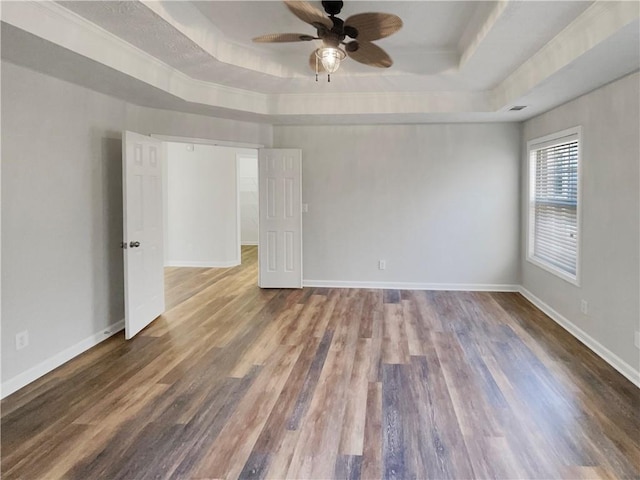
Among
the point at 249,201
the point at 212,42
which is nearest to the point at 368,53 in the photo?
the point at 212,42

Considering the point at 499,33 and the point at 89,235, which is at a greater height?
the point at 499,33

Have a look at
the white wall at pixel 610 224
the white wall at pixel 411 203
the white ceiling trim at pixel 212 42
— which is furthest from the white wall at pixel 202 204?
the white wall at pixel 610 224

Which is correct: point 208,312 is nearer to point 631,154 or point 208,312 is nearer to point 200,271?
point 200,271

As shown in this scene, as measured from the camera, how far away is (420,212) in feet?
18.6

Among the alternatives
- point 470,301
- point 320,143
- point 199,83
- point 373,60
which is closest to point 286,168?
point 320,143

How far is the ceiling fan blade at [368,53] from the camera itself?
9.36ft

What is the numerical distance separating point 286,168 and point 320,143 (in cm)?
63

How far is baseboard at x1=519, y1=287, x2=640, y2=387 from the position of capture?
2.93 metres

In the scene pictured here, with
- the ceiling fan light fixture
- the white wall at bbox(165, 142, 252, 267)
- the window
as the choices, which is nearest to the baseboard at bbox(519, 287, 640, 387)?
the window

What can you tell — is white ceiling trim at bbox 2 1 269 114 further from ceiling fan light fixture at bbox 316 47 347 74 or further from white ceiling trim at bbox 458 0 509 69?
white ceiling trim at bbox 458 0 509 69

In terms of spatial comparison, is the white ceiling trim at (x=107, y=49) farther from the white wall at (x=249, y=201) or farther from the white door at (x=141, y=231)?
the white wall at (x=249, y=201)

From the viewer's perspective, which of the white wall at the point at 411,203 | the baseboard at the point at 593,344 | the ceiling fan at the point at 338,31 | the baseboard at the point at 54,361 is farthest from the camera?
the white wall at the point at 411,203

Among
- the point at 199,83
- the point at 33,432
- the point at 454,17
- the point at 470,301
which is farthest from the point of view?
the point at 470,301

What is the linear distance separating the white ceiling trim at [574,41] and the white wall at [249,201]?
7.65 metres
